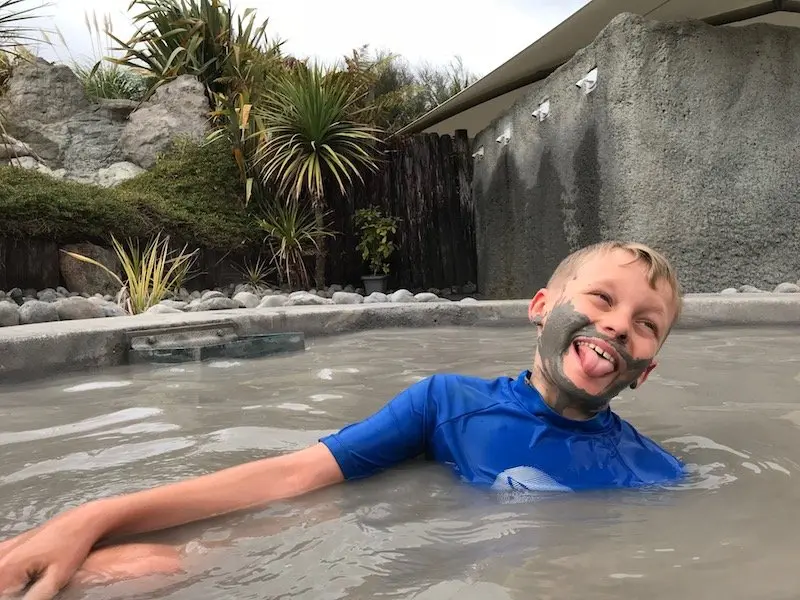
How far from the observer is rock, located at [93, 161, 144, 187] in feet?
30.0

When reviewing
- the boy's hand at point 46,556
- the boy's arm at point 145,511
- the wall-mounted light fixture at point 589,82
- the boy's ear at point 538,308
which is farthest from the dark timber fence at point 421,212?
the boy's hand at point 46,556

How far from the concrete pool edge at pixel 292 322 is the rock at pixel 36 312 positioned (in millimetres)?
361

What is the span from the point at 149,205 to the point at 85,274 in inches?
44.8

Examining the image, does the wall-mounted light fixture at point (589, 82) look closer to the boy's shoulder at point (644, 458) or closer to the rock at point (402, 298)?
the rock at point (402, 298)

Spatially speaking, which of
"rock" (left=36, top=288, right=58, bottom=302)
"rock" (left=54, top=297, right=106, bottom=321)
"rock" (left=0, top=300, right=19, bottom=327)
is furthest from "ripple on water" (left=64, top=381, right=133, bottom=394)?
"rock" (left=36, top=288, right=58, bottom=302)

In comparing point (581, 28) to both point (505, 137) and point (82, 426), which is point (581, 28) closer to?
point (505, 137)

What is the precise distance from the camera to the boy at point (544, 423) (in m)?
1.36

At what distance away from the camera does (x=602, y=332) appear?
136 cm

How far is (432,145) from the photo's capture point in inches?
343

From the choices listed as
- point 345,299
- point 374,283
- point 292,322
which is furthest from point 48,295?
point 374,283

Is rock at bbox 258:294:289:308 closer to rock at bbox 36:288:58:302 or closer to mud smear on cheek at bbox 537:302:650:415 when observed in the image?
rock at bbox 36:288:58:302

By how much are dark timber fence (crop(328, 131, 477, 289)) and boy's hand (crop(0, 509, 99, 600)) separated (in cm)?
735

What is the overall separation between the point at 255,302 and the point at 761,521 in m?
4.24

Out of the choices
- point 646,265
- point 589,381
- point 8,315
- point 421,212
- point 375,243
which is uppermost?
point 421,212
